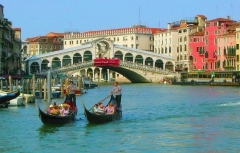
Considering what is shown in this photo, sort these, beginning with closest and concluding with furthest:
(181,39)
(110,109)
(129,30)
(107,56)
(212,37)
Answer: (110,109)
(212,37)
(107,56)
(181,39)
(129,30)

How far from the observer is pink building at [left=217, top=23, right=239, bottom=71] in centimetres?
4281

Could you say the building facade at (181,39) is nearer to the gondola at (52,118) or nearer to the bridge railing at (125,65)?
the bridge railing at (125,65)

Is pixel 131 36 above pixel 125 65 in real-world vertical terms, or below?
above

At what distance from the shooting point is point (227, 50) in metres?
43.4

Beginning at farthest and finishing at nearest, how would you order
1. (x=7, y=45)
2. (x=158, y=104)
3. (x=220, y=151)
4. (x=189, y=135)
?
1. (x=7, y=45)
2. (x=158, y=104)
3. (x=189, y=135)
4. (x=220, y=151)

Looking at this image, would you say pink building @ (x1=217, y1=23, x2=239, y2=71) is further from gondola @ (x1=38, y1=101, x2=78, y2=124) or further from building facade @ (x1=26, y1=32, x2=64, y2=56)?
gondola @ (x1=38, y1=101, x2=78, y2=124)

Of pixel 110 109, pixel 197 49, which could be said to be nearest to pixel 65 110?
pixel 110 109

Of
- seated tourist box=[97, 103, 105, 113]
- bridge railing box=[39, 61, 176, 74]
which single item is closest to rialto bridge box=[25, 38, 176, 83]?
bridge railing box=[39, 61, 176, 74]

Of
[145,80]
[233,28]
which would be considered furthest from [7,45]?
[233,28]

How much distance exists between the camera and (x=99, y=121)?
13547mm

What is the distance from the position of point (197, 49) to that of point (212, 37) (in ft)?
8.78

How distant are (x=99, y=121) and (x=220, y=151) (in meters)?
3.71

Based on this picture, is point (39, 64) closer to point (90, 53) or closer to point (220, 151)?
point (90, 53)

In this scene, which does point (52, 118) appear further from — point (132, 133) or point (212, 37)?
point (212, 37)
